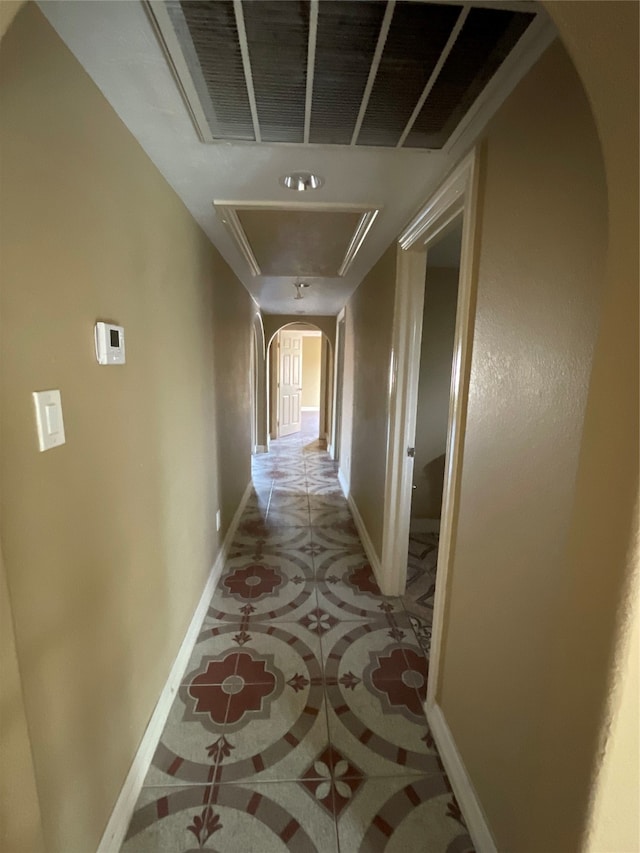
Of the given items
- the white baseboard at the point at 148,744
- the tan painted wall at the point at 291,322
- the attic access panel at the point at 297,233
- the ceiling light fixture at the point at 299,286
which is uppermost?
the ceiling light fixture at the point at 299,286

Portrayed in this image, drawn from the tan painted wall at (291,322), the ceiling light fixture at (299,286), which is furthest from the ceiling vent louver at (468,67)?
the tan painted wall at (291,322)

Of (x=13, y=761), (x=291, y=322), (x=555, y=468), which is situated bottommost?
(x=13, y=761)

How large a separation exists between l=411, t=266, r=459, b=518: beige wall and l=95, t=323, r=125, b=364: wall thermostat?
88.8 inches

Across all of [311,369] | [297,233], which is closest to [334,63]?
[297,233]

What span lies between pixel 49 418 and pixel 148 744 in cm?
126

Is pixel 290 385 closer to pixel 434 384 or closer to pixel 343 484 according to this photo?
pixel 343 484

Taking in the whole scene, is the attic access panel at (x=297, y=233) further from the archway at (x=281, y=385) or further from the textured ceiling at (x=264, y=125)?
the archway at (x=281, y=385)

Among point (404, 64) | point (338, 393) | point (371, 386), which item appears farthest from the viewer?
point (338, 393)

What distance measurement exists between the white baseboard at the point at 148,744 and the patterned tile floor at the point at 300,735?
0.03 m

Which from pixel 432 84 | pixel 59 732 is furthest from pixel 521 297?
pixel 59 732

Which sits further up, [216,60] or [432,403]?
[216,60]

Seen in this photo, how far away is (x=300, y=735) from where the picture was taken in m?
1.44

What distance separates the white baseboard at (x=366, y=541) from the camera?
2.46 meters

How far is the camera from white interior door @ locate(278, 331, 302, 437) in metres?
6.73
